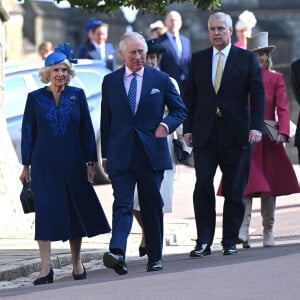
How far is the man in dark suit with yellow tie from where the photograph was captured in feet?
42.1

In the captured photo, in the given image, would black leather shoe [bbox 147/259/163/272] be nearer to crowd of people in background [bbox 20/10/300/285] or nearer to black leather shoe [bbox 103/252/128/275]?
crowd of people in background [bbox 20/10/300/285]

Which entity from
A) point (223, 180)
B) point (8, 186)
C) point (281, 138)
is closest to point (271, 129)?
point (281, 138)

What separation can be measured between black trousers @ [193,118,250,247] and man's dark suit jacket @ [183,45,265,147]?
0.07m

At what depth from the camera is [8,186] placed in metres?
15.8

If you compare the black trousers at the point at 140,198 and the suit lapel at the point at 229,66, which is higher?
the suit lapel at the point at 229,66

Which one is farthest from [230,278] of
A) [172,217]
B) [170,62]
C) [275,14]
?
[275,14]

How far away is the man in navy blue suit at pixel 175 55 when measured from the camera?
2070 centimetres

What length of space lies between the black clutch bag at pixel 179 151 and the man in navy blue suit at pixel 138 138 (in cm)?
105

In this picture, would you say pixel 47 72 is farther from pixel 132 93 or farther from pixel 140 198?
pixel 140 198

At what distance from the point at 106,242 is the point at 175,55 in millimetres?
6778

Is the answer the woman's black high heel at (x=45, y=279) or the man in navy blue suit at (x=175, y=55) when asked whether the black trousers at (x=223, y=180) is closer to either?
the woman's black high heel at (x=45, y=279)

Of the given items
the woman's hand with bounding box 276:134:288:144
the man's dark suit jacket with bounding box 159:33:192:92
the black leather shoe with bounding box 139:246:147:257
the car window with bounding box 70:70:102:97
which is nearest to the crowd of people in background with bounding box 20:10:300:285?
the black leather shoe with bounding box 139:246:147:257

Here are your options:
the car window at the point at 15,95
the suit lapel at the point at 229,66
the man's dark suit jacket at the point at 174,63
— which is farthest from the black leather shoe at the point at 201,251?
the man's dark suit jacket at the point at 174,63

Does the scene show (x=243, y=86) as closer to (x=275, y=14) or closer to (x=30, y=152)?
(x=30, y=152)
